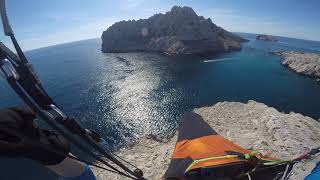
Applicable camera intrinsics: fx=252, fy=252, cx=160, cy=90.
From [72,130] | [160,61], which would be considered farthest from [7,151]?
[160,61]

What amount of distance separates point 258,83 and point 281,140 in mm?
57342

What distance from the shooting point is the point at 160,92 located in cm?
7088

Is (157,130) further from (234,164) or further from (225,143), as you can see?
(234,164)

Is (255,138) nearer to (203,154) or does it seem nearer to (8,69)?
(203,154)

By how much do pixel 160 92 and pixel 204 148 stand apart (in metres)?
53.3

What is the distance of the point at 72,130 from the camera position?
5.72m

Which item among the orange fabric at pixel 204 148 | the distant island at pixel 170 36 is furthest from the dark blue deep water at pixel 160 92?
the distant island at pixel 170 36

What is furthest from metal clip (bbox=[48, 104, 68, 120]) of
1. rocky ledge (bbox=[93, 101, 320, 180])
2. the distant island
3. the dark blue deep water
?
the distant island

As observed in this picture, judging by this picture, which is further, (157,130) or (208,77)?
(208,77)

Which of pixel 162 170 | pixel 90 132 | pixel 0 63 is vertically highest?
pixel 0 63

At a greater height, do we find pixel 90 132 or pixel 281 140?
pixel 90 132

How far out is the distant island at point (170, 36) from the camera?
14054cm

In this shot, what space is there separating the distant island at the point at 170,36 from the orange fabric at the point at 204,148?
115m

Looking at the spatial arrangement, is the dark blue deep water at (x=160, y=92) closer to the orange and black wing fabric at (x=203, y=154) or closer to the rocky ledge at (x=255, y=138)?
the rocky ledge at (x=255, y=138)
